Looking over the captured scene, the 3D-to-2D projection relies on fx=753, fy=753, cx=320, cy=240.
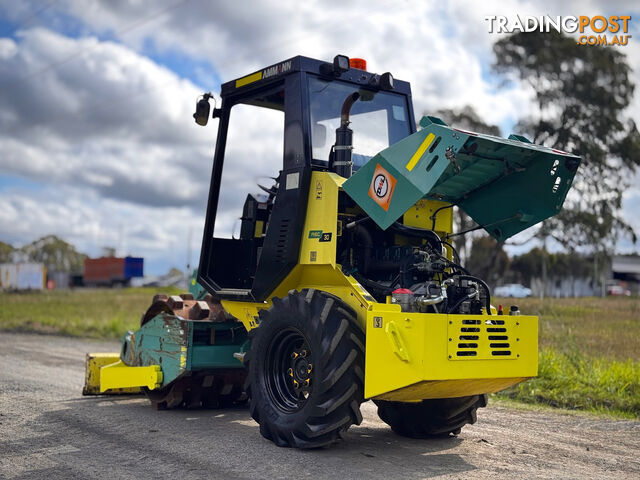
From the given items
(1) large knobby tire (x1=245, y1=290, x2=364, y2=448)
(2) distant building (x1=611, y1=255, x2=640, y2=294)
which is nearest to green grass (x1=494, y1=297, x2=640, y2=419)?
(1) large knobby tire (x1=245, y1=290, x2=364, y2=448)

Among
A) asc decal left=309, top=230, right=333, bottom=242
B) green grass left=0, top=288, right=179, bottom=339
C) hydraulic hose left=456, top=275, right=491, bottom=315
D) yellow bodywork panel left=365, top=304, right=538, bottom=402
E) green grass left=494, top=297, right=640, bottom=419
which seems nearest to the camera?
yellow bodywork panel left=365, top=304, right=538, bottom=402

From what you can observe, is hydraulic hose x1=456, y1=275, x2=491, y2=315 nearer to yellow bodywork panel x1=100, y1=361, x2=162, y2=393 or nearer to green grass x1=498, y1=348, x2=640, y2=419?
green grass x1=498, y1=348, x2=640, y2=419

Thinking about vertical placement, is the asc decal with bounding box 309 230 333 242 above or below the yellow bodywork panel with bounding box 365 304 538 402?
above

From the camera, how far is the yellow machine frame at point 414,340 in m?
5.54

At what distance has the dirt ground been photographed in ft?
18.3

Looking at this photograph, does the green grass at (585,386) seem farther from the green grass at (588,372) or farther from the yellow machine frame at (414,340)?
the yellow machine frame at (414,340)

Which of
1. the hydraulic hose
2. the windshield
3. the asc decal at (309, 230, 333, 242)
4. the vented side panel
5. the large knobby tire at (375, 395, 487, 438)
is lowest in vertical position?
the large knobby tire at (375, 395, 487, 438)

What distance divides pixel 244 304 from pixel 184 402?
156 centimetres

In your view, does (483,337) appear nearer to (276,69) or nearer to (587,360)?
(276,69)

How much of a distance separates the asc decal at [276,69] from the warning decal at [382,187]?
1724 mm

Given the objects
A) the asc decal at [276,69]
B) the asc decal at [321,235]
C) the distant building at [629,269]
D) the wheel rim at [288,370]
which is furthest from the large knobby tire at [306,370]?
the distant building at [629,269]

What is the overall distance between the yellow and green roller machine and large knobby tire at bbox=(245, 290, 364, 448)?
1cm

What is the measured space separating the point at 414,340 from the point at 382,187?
1223mm

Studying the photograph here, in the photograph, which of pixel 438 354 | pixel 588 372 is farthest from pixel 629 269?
pixel 438 354
